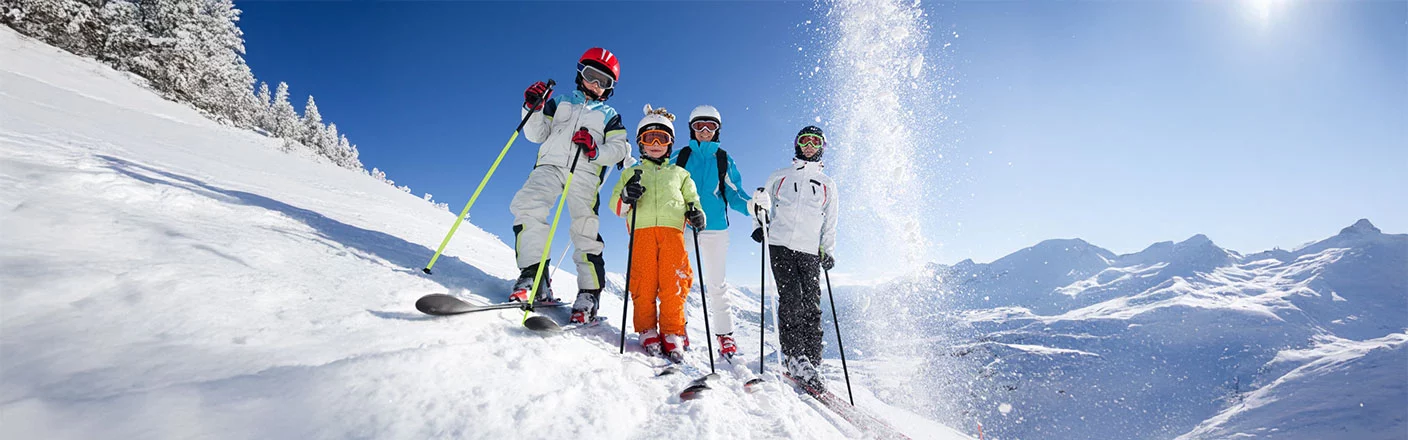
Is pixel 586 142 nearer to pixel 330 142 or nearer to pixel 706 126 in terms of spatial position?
pixel 706 126

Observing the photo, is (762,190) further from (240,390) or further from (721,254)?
(240,390)

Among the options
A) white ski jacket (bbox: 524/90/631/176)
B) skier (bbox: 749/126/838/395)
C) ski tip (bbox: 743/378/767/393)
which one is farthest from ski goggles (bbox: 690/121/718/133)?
ski tip (bbox: 743/378/767/393)

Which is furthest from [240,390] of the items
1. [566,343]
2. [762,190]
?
[762,190]

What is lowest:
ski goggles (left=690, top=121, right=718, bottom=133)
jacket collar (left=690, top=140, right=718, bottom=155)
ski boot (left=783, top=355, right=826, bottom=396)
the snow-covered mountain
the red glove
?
the snow-covered mountain

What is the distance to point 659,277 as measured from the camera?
3941 mm

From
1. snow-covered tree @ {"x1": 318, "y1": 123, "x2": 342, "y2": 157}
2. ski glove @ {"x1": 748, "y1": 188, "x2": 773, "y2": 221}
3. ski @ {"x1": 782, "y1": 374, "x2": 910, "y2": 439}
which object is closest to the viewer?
ski @ {"x1": 782, "y1": 374, "x2": 910, "y2": 439}

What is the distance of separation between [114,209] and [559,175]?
8.65ft

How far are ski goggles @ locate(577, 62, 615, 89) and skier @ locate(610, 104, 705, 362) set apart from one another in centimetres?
104

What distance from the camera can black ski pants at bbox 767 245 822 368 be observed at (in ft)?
15.3

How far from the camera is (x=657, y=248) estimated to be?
4031 mm

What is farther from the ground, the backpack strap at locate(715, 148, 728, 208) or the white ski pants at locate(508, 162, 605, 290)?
the backpack strap at locate(715, 148, 728, 208)

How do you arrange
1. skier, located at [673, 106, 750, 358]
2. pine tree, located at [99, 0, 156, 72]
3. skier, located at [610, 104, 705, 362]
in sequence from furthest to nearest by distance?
pine tree, located at [99, 0, 156, 72] < skier, located at [673, 106, 750, 358] < skier, located at [610, 104, 705, 362]

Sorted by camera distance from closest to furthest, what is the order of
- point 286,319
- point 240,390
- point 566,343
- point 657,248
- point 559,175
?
1. point 240,390
2. point 286,319
3. point 566,343
4. point 657,248
5. point 559,175

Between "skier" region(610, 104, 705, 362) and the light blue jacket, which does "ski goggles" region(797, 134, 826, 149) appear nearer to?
the light blue jacket
